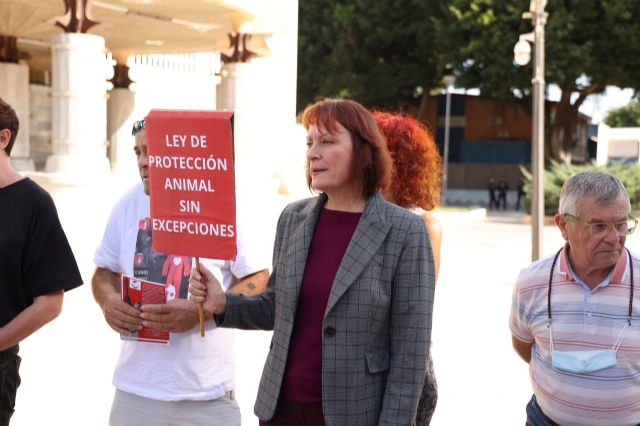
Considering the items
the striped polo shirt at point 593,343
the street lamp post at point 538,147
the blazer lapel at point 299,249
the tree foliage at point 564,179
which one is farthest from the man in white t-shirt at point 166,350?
the tree foliage at point 564,179

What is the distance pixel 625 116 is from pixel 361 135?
8318cm

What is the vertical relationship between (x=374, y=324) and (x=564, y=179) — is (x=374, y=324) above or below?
above

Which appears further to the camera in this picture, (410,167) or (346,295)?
(410,167)

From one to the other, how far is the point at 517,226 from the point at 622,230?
27.6m

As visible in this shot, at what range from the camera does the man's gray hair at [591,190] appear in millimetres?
2869

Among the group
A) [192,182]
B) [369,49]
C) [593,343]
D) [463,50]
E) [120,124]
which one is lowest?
[593,343]

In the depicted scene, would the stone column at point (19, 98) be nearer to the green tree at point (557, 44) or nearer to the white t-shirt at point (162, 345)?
the white t-shirt at point (162, 345)

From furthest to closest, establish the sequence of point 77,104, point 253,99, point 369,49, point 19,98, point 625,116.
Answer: point 625,116
point 369,49
point 19,98
point 253,99
point 77,104

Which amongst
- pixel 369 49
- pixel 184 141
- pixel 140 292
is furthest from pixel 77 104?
pixel 369 49

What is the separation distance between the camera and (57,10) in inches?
526

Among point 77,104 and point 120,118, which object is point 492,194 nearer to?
point 120,118

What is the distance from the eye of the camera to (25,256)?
3.32 m

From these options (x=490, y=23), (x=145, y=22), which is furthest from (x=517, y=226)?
(x=145, y=22)

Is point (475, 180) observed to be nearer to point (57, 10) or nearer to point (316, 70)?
point (316, 70)
